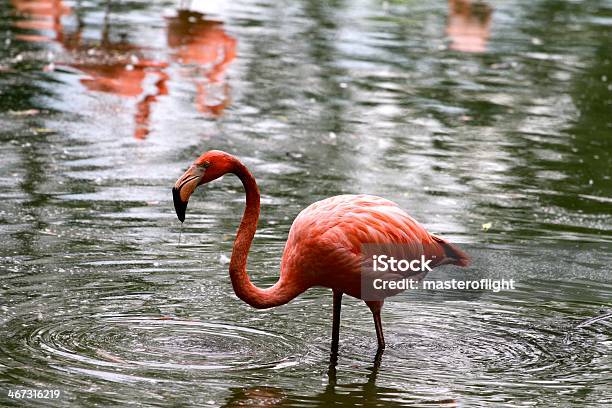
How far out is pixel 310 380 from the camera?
19.7 ft

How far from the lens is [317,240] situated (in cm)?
625

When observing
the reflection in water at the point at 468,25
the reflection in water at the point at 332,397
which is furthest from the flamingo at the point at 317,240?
the reflection in water at the point at 468,25

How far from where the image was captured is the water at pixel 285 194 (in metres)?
6.09

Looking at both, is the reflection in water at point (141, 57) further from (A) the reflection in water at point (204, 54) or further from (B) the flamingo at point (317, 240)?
(B) the flamingo at point (317, 240)

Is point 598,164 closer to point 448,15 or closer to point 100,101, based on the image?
point 100,101

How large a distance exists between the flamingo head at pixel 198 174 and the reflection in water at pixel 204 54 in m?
6.06

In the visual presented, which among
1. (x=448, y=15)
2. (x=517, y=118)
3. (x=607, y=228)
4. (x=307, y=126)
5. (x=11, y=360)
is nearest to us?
(x=11, y=360)

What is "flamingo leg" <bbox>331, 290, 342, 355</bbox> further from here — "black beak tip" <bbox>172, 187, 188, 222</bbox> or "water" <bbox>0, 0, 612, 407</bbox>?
"black beak tip" <bbox>172, 187, 188, 222</bbox>

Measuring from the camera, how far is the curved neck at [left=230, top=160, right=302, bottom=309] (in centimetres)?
606

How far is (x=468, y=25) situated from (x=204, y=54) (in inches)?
194

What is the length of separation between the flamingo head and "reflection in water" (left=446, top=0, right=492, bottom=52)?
427 inches

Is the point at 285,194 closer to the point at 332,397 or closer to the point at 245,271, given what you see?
the point at 245,271

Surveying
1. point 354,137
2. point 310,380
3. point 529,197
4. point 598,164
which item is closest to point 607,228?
point 529,197

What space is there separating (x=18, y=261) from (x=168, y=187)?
217 centimetres
